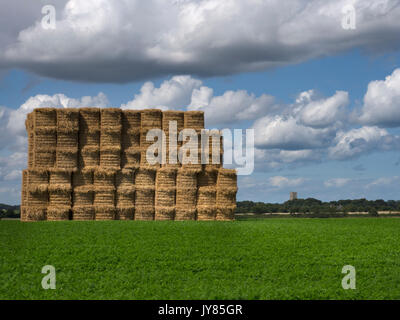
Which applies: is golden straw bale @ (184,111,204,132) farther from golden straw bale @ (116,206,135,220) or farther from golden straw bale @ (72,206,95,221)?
golden straw bale @ (72,206,95,221)

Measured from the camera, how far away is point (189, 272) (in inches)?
462

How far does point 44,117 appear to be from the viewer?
23.1m

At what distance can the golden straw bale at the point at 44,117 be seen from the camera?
23.0m

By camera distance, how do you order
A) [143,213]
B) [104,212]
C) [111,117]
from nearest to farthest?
[104,212] → [111,117] → [143,213]

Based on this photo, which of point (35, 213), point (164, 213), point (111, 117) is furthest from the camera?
point (164, 213)

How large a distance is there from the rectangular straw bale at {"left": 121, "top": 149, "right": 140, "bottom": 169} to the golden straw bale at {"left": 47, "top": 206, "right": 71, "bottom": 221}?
129 inches

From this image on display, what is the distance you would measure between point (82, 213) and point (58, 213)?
1063 millimetres

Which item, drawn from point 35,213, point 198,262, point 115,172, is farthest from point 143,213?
point 198,262

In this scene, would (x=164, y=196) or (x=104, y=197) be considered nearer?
(x=104, y=197)

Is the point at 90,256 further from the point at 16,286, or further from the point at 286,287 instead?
the point at 286,287

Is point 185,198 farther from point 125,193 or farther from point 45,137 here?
point 45,137

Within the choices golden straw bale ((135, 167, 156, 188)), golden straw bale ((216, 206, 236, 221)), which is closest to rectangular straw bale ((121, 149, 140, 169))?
golden straw bale ((135, 167, 156, 188))

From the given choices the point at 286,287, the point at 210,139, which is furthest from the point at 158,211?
the point at 286,287

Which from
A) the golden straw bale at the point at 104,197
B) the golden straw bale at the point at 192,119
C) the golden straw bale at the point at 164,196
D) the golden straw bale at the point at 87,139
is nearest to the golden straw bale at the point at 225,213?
the golden straw bale at the point at 164,196
